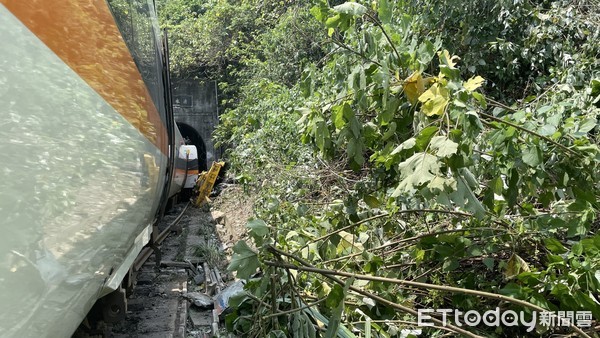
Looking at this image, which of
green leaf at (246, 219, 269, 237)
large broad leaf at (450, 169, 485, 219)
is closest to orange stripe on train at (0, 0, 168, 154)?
green leaf at (246, 219, 269, 237)

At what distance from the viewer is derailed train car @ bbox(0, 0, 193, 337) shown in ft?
5.68

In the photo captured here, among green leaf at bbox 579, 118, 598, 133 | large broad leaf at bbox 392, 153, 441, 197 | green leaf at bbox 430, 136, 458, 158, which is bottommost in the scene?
large broad leaf at bbox 392, 153, 441, 197

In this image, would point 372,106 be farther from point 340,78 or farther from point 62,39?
point 62,39

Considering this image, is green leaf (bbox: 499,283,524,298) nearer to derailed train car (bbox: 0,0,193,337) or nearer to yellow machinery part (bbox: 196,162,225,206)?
derailed train car (bbox: 0,0,193,337)

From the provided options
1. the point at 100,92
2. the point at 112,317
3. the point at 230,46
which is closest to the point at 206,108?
the point at 230,46

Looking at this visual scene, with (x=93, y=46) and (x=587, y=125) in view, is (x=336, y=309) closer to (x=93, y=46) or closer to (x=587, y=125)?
(x=587, y=125)

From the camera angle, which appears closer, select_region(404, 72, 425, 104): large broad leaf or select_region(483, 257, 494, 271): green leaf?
select_region(404, 72, 425, 104): large broad leaf

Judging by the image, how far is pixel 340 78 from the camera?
3035 millimetres

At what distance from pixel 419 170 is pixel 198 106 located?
18476 mm

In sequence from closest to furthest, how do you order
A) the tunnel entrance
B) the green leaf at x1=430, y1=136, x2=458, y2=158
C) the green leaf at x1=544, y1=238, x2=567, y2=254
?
the green leaf at x1=430, y1=136, x2=458, y2=158 → the green leaf at x1=544, y1=238, x2=567, y2=254 → the tunnel entrance

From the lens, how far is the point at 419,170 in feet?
6.39

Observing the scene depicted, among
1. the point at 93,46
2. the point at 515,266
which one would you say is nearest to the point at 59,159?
the point at 93,46

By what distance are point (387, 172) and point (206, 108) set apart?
56.7ft

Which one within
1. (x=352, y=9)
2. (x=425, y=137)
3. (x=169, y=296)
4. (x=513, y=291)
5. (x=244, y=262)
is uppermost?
(x=352, y=9)
